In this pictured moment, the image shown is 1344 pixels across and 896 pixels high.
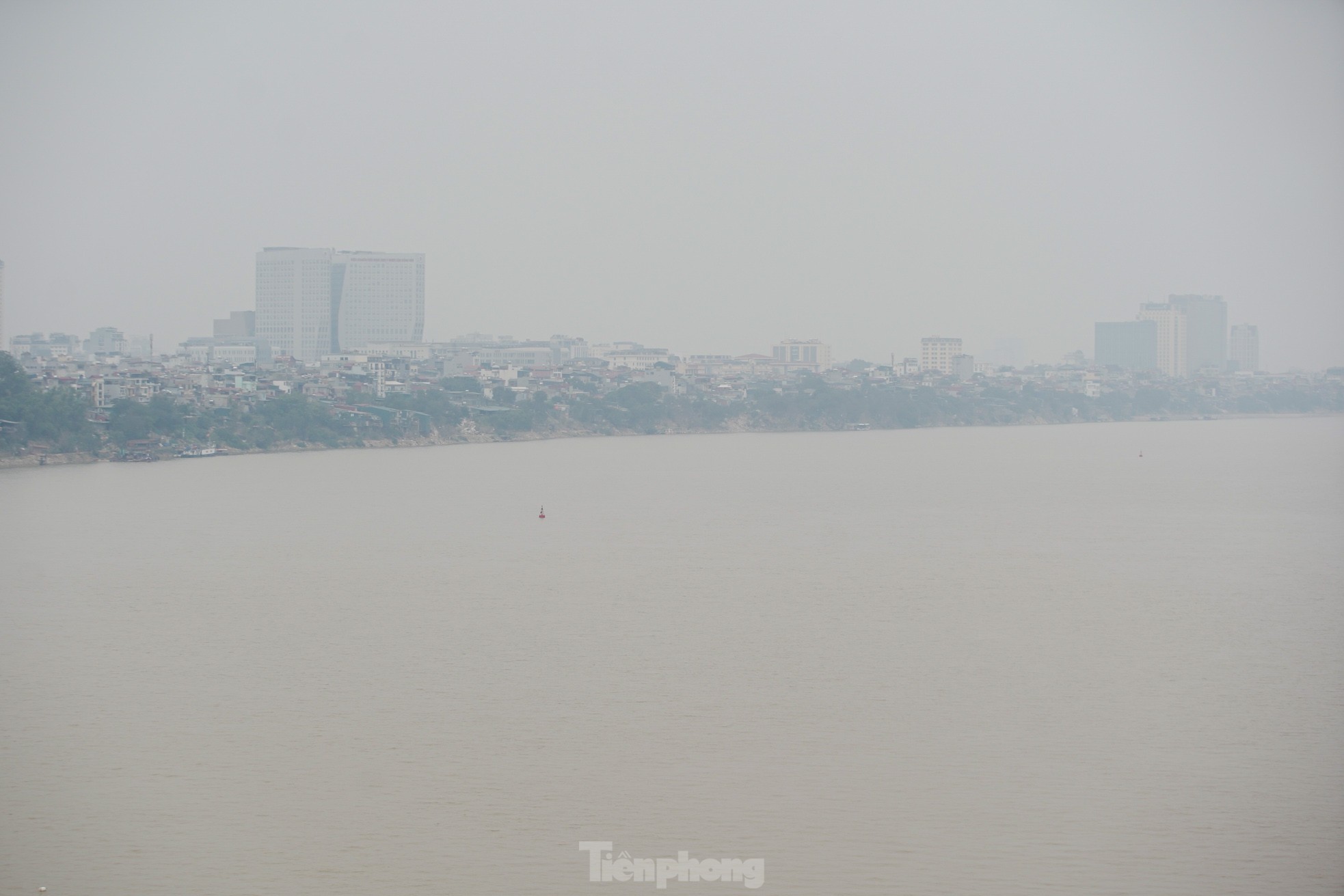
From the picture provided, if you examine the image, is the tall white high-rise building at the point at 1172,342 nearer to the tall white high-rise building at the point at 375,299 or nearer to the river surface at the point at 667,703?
the tall white high-rise building at the point at 375,299

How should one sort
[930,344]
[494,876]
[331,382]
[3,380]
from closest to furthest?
[494,876] → [3,380] → [331,382] → [930,344]

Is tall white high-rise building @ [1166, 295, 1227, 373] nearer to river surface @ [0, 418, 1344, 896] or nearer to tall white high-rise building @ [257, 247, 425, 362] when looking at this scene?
tall white high-rise building @ [257, 247, 425, 362]

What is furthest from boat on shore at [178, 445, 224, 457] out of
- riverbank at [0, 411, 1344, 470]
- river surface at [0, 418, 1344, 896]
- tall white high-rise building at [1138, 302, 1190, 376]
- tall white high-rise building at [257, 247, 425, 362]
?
tall white high-rise building at [1138, 302, 1190, 376]

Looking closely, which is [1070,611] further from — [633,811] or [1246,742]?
[633,811]

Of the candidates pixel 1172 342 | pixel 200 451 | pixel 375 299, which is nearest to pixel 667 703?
pixel 200 451

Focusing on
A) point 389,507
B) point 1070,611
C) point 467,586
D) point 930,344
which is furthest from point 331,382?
point 930,344

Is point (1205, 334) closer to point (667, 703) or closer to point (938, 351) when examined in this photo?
point (938, 351)

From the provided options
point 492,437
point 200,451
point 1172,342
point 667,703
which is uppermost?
point 1172,342
